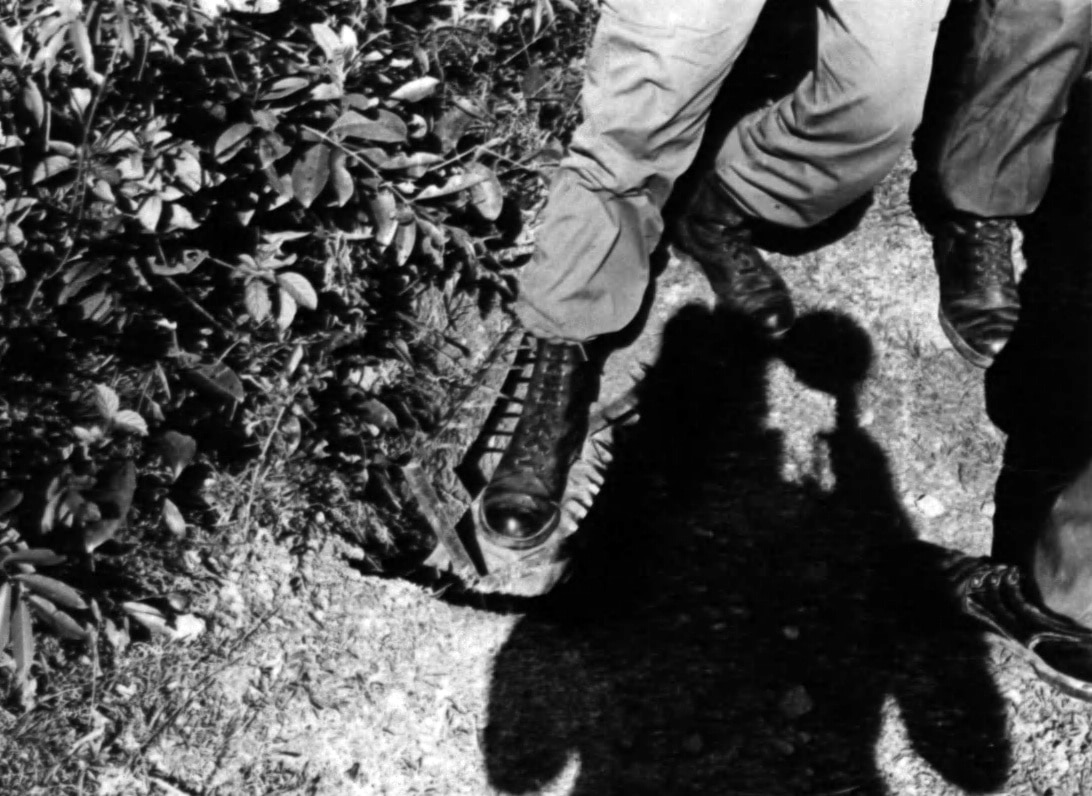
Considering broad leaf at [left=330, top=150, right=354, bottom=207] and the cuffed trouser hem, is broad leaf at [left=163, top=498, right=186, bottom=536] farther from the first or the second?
the cuffed trouser hem

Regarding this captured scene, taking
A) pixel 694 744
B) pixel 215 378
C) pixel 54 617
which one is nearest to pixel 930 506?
pixel 694 744

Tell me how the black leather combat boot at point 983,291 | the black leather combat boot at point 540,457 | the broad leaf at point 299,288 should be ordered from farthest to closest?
the black leather combat boot at point 983,291, the black leather combat boot at point 540,457, the broad leaf at point 299,288

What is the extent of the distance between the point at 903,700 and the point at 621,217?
1.16 m

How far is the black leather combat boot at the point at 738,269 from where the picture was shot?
2.95 meters

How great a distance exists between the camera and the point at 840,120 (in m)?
2.41

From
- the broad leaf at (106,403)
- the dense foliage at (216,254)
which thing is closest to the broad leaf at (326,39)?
the dense foliage at (216,254)

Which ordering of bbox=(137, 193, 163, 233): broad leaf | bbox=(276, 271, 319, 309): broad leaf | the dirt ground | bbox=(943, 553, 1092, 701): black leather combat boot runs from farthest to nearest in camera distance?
bbox=(276, 271, 319, 309): broad leaf, the dirt ground, bbox=(137, 193, 163, 233): broad leaf, bbox=(943, 553, 1092, 701): black leather combat boot

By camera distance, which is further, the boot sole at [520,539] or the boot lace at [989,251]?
the boot lace at [989,251]

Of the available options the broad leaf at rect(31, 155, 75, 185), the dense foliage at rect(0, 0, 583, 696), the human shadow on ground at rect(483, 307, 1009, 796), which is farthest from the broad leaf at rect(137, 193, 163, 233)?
the human shadow on ground at rect(483, 307, 1009, 796)

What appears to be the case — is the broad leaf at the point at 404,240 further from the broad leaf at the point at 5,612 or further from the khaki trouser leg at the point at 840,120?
the broad leaf at the point at 5,612

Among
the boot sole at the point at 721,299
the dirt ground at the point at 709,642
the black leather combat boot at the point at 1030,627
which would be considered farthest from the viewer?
the boot sole at the point at 721,299

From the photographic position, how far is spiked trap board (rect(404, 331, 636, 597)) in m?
2.72

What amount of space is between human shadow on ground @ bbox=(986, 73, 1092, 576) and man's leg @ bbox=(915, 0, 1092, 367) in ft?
0.37

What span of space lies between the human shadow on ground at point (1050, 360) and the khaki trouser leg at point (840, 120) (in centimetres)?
65
